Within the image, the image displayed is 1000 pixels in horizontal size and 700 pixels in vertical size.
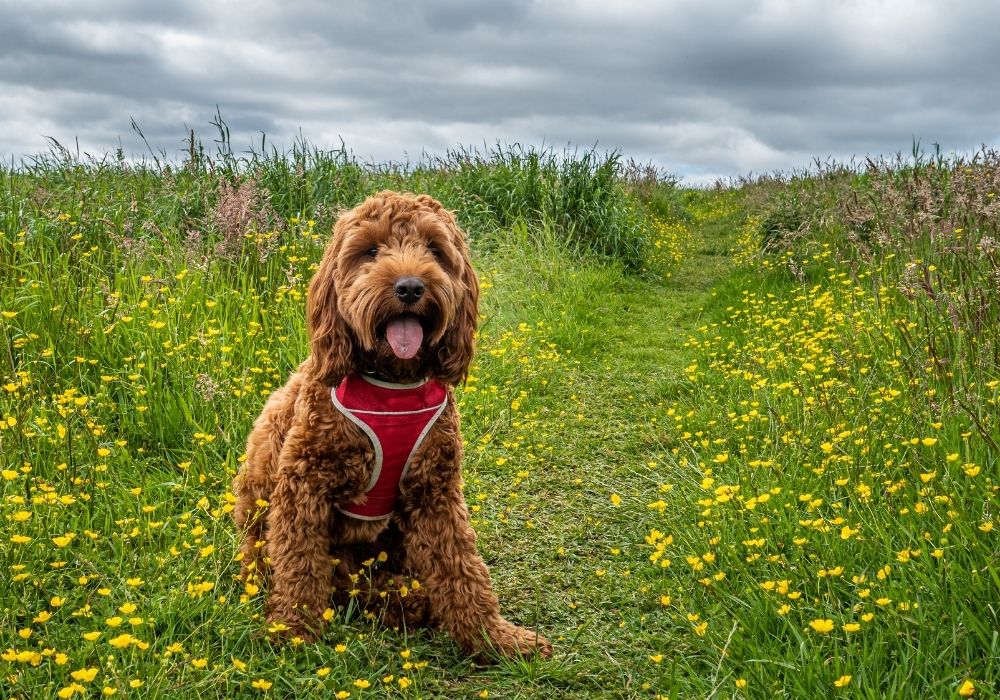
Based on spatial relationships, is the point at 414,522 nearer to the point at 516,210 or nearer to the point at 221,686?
the point at 221,686

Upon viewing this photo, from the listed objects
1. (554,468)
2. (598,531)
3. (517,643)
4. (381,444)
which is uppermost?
(381,444)

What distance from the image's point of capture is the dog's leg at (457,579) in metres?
3.09

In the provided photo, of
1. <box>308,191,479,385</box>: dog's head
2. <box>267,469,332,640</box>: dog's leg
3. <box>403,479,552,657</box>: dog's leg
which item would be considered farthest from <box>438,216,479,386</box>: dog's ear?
<box>267,469,332,640</box>: dog's leg

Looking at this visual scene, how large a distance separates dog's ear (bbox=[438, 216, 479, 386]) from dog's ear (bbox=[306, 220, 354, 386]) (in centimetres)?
37

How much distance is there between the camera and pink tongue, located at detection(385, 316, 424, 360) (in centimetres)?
281

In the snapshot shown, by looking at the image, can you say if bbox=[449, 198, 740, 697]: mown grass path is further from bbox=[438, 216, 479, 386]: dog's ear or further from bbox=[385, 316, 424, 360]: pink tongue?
bbox=[385, 316, 424, 360]: pink tongue

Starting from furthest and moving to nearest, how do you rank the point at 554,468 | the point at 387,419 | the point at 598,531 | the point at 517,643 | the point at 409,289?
the point at 554,468 < the point at 598,531 < the point at 517,643 < the point at 387,419 < the point at 409,289

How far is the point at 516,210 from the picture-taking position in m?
10.3

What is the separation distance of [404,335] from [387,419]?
1.09ft

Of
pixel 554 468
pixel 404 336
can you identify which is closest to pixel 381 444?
pixel 404 336

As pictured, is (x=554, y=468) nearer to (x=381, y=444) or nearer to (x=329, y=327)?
(x=381, y=444)

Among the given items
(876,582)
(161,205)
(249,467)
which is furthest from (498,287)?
(876,582)

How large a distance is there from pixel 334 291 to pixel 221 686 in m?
1.45

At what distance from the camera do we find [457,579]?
3.10m
